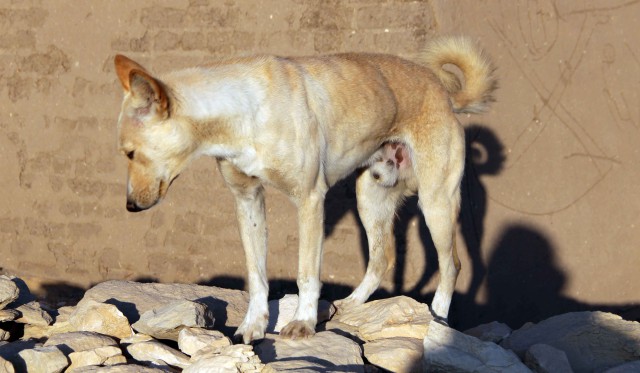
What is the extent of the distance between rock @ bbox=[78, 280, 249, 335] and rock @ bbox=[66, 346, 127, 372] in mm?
662

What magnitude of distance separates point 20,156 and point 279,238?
7.36ft

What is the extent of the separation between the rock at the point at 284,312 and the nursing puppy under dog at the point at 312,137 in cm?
15

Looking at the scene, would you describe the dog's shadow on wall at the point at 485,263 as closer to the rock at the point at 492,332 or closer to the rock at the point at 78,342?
the rock at the point at 492,332

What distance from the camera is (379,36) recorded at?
6566 millimetres

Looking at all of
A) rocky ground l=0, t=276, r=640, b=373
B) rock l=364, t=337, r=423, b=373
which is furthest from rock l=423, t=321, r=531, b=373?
rock l=364, t=337, r=423, b=373

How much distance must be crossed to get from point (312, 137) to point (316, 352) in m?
1.03

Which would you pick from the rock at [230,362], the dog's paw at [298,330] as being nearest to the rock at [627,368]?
the dog's paw at [298,330]

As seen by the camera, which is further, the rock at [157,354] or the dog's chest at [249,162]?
the dog's chest at [249,162]

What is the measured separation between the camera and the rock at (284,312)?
5301 mm

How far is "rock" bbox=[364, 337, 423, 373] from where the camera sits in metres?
4.76

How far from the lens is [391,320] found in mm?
5230

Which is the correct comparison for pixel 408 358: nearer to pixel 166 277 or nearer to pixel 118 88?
pixel 166 277

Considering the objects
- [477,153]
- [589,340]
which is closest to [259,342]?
[589,340]

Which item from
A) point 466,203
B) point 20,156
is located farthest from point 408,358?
point 20,156
